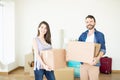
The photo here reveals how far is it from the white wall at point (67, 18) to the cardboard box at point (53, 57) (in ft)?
11.6

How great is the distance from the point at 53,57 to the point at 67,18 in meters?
3.77

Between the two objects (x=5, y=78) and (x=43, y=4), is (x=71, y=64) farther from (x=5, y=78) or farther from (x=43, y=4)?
(x=43, y=4)

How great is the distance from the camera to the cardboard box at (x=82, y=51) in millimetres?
2889

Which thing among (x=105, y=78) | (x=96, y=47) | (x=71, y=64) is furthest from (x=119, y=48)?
(x=96, y=47)

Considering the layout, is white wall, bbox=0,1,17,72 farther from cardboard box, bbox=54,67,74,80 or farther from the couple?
the couple

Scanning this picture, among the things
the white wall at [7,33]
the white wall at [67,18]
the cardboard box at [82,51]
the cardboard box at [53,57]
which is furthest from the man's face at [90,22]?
the white wall at [7,33]

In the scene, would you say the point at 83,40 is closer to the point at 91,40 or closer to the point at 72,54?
the point at 91,40

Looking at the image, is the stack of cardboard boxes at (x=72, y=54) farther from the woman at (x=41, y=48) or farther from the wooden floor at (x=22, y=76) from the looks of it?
the wooden floor at (x=22, y=76)

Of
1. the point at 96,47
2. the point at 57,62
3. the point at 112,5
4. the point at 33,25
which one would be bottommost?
the point at 57,62

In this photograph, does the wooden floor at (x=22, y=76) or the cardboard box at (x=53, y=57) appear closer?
the cardboard box at (x=53, y=57)

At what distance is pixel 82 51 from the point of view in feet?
9.64

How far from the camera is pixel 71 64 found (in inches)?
219

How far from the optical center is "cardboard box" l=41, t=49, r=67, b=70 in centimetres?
291

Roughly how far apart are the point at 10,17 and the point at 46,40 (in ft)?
11.7
